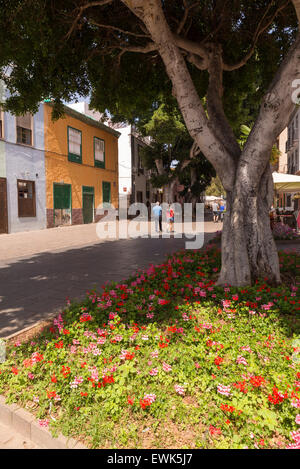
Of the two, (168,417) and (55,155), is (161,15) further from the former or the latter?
(55,155)

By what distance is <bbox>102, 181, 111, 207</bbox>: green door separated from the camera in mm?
24656

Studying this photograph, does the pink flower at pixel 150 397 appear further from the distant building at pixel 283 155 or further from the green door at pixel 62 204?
the distant building at pixel 283 155

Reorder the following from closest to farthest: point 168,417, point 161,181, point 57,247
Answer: point 168,417
point 57,247
point 161,181

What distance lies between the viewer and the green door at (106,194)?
24656 mm

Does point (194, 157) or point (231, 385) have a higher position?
point (194, 157)

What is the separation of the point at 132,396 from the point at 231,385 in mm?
865

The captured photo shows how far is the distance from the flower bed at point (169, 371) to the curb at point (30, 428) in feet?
0.17

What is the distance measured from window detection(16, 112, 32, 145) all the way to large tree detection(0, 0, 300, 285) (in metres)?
9.97

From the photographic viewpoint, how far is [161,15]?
4.46 m

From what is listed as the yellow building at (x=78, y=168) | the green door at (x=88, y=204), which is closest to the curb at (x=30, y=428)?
the yellow building at (x=78, y=168)

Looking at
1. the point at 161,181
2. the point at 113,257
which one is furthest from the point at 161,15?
the point at 161,181

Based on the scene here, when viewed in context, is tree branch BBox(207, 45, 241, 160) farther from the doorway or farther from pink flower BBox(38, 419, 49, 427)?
the doorway

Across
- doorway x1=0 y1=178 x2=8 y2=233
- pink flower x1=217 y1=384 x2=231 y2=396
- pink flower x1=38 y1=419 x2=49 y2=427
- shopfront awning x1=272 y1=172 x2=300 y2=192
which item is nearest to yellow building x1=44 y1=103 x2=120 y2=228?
doorway x1=0 y1=178 x2=8 y2=233

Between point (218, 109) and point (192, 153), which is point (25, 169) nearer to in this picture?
point (192, 153)
